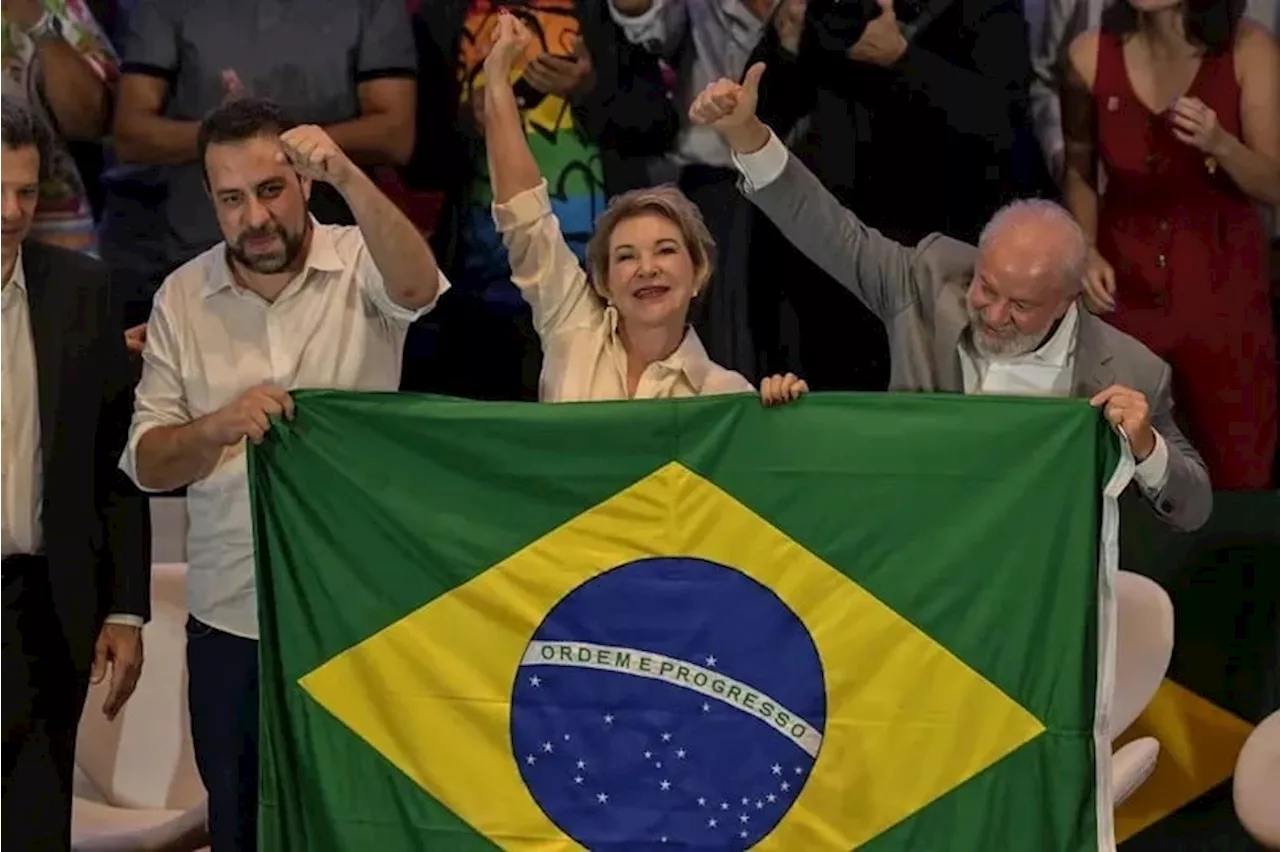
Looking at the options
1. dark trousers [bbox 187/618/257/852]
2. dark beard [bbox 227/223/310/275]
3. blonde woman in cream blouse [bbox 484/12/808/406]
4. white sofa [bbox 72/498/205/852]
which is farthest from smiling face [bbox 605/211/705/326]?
white sofa [bbox 72/498/205/852]

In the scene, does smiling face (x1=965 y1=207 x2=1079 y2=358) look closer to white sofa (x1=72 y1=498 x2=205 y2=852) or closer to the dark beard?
the dark beard

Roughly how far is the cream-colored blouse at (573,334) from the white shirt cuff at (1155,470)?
2.13 feet

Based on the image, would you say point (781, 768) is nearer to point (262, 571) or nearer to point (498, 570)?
point (498, 570)

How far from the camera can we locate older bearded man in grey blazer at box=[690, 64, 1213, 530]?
290 centimetres

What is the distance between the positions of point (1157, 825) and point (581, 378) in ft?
5.92

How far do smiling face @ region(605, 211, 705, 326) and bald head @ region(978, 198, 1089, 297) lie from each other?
0.52 metres

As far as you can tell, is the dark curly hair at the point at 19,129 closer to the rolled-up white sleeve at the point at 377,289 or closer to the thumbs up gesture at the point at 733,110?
the rolled-up white sleeve at the point at 377,289

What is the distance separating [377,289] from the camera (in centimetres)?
291

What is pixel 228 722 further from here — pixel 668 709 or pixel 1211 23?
pixel 1211 23

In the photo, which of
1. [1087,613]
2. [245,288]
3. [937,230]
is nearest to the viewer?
[1087,613]

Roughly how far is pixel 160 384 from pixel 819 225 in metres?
1.19

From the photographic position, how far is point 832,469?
2.76 meters

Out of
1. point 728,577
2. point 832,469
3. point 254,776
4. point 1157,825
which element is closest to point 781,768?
point 728,577

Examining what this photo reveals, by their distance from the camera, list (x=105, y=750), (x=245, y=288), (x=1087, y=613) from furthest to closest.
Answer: (x=105, y=750), (x=245, y=288), (x=1087, y=613)
